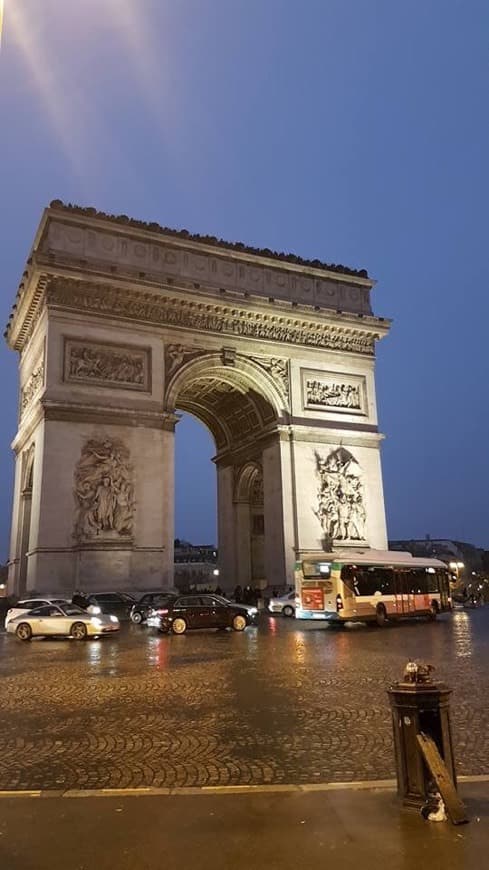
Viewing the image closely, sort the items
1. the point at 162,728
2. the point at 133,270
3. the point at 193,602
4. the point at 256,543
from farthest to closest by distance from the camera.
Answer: the point at 256,543, the point at 133,270, the point at 193,602, the point at 162,728

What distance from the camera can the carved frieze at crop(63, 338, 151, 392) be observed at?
91.8 ft

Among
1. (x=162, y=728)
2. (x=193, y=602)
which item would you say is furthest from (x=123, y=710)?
(x=193, y=602)

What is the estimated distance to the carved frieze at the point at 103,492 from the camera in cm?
2647

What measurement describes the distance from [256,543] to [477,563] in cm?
8960

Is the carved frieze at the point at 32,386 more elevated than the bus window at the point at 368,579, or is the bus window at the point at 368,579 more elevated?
the carved frieze at the point at 32,386

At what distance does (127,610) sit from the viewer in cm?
2447

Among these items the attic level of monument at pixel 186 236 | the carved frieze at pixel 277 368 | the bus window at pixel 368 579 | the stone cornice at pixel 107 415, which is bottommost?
the bus window at pixel 368 579

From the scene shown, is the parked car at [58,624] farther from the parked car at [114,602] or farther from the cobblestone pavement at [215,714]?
the parked car at [114,602]

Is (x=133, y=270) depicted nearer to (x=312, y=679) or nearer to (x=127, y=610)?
(x=127, y=610)

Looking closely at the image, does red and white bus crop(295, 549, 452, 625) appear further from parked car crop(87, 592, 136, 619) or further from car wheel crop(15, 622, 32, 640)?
car wheel crop(15, 622, 32, 640)

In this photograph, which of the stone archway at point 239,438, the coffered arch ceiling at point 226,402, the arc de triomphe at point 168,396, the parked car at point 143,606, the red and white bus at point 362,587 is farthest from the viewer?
the stone archway at point 239,438

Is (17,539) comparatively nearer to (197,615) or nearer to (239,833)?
(197,615)

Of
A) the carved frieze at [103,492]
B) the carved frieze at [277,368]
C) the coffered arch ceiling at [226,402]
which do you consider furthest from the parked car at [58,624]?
the carved frieze at [277,368]

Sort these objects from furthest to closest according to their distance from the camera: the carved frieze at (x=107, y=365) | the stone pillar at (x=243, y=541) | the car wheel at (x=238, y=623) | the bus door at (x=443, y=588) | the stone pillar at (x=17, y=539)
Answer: the stone pillar at (x=243, y=541)
the stone pillar at (x=17, y=539)
the carved frieze at (x=107, y=365)
the bus door at (x=443, y=588)
the car wheel at (x=238, y=623)
